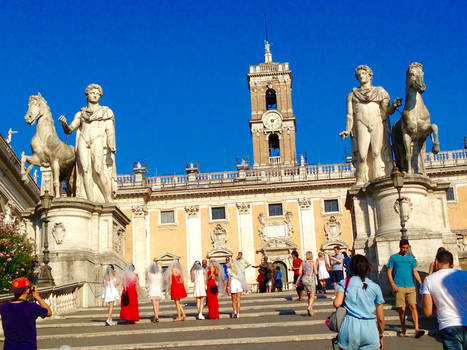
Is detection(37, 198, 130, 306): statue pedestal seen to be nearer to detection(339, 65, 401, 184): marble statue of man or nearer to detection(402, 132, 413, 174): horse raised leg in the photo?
→ detection(339, 65, 401, 184): marble statue of man

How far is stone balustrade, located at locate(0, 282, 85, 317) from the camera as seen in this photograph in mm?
13773

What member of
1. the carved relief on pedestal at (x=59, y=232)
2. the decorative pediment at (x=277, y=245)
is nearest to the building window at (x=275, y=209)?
the decorative pediment at (x=277, y=245)

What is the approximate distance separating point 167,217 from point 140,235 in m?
2.70

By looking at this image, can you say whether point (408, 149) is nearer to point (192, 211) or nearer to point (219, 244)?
point (219, 244)

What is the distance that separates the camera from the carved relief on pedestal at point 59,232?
53.7ft

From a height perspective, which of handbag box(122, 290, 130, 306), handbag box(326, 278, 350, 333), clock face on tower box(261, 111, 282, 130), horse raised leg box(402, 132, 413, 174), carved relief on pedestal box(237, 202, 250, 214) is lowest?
handbag box(326, 278, 350, 333)

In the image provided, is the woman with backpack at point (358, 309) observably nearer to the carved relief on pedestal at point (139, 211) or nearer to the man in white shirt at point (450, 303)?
the man in white shirt at point (450, 303)

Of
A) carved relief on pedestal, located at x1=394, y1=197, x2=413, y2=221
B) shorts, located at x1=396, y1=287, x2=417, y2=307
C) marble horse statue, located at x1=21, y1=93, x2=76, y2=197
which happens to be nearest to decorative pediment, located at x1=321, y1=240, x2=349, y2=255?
marble horse statue, located at x1=21, y1=93, x2=76, y2=197

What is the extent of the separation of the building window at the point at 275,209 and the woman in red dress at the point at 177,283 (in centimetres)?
3576

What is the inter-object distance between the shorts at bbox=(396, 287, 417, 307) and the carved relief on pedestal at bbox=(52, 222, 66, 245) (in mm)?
9637

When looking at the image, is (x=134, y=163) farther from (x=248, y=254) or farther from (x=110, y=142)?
(x=110, y=142)

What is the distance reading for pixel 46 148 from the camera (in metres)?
17.3

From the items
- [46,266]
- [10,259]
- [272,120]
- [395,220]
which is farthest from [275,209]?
[46,266]

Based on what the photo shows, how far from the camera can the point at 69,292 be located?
15367 mm
